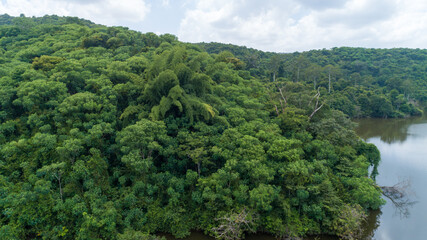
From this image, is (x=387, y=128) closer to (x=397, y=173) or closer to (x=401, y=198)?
(x=397, y=173)

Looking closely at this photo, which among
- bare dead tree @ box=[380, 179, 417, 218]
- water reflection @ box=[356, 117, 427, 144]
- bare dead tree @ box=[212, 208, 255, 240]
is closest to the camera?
bare dead tree @ box=[212, 208, 255, 240]

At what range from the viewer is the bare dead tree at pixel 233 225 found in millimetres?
7953

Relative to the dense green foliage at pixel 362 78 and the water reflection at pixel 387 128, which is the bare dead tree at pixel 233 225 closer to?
the water reflection at pixel 387 128

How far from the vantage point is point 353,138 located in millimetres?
12297

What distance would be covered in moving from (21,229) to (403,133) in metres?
33.0

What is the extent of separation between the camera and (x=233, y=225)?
8.08 m

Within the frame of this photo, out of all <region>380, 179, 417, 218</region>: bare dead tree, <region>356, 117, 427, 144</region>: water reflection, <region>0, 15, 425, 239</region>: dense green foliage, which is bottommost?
<region>380, 179, 417, 218</region>: bare dead tree

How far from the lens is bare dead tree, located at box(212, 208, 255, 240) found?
7.95 metres

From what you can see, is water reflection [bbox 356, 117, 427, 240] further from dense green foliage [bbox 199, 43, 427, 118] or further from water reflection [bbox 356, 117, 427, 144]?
dense green foliage [bbox 199, 43, 427, 118]

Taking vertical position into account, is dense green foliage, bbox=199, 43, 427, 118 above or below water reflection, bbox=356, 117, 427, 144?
above

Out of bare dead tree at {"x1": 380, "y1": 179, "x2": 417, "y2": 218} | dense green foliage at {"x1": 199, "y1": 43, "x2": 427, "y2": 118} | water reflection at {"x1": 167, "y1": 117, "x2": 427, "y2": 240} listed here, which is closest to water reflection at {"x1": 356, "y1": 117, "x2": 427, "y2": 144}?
water reflection at {"x1": 167, "y1": 117, "x2": 427, "y2": 240}

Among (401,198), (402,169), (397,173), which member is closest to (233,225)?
(401,198)

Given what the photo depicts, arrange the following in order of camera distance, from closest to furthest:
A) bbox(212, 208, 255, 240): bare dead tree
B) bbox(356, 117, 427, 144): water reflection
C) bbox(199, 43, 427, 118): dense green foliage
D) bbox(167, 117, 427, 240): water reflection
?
bbox(212, 208, 255, 240): bare dead tree
bbox(167, 117, 427, 240): water reflection
bbox(356, 117, 427, 144): water reflection
bbox(199, 43, 427, 118): dense green foliage

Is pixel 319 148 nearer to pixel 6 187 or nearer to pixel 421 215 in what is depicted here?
pixel 421 215
